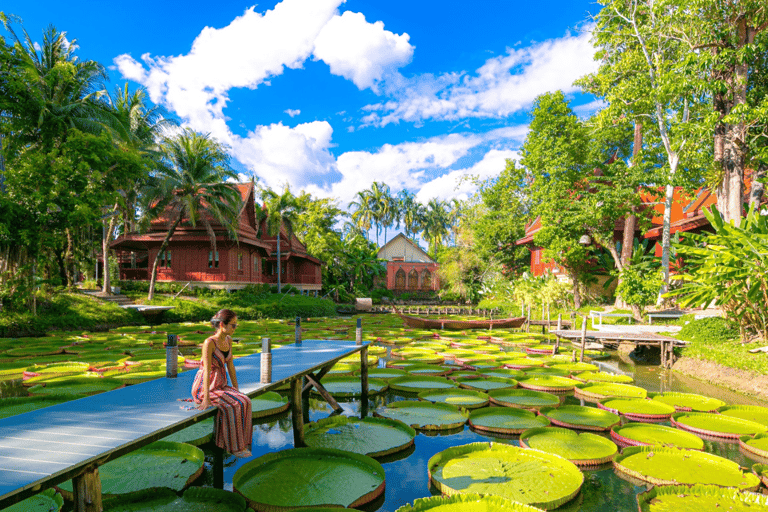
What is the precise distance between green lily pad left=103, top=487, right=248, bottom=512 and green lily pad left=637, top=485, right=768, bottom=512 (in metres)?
3.52

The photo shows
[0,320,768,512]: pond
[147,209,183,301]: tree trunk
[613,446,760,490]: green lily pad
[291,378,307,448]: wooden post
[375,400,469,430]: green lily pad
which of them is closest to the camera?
[613,446,760,490]: green lily pad

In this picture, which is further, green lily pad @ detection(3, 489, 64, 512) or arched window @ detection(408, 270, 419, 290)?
arched window @ detection(408, 270, 419, 290)

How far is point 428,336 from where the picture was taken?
16188 millimetres

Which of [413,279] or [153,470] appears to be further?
[413,279]

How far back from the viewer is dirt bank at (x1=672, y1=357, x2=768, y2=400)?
25.5 ft

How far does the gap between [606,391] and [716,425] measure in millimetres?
1904

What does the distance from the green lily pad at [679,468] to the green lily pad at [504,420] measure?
1372 millimetres

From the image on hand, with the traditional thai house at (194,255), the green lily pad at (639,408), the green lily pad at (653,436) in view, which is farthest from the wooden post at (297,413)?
the traditional thai house at (194,255)

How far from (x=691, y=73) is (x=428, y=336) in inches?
539

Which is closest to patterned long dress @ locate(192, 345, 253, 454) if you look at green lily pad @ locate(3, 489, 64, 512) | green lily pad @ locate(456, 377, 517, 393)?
green lily pad @ locate(3, 489, 64, 512)

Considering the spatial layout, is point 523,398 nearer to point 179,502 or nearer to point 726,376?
point 726,376

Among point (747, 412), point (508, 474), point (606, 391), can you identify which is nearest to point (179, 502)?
point (508, 474)

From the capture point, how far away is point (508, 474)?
13.1 ft

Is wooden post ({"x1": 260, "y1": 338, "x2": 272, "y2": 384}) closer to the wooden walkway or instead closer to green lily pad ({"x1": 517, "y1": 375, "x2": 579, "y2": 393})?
the wooden walkway
